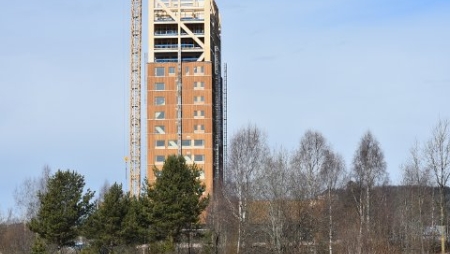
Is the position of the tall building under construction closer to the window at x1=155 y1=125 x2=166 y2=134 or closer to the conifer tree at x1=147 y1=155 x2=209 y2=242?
the window at x1=155 y1=125 x2=166 y2=134

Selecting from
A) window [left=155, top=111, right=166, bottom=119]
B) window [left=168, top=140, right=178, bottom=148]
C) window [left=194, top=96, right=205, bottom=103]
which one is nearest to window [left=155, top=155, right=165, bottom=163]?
window [left=168, top=140, right=178, bottom=148]

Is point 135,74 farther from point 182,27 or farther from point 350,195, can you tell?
point 350,195

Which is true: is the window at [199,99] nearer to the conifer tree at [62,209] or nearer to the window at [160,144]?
the window at [160,144]

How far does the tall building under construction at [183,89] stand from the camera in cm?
11275

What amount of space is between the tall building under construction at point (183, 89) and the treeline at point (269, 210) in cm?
2581

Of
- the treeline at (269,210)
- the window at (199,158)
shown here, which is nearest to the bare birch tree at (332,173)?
the treeline at (269,210)

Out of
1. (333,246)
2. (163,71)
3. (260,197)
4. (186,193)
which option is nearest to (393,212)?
(333,246)

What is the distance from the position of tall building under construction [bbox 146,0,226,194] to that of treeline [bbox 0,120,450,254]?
2581 cm

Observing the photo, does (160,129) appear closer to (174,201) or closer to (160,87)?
(160,87)

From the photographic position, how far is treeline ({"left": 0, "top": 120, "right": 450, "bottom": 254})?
6444cm

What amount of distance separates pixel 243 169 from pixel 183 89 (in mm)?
36786

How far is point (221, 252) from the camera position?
69.4 meters

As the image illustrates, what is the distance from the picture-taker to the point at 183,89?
114250mm

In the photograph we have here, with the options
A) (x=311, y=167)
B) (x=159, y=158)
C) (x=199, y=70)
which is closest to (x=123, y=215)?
(x=311, y=167)
